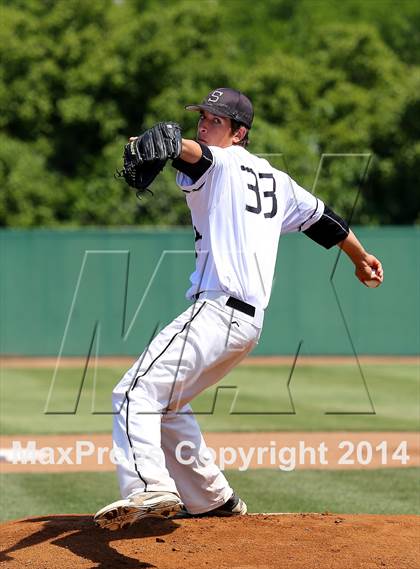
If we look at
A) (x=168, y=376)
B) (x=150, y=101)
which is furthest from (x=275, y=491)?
(x=150, y=101)

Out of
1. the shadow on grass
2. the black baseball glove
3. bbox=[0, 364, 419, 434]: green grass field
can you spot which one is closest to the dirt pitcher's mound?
the shadow on grass

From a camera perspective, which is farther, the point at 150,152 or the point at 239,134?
the point at 239,134

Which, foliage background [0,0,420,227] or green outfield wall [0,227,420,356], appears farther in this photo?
foliage background [0,0,420,227]

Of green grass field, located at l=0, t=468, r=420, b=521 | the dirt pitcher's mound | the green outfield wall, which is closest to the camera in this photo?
the dirt pitcher's mound

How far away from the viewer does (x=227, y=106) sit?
4.42 meters

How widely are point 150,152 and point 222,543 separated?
184cm

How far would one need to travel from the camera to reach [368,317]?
17328 millimetres

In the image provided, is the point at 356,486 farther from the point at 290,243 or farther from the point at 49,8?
the point at 49,8

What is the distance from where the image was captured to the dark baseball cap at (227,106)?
4.40 metres

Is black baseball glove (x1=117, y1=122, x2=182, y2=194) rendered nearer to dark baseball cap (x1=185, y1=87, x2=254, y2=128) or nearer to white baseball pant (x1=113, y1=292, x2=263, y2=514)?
dark baseball cap (x1=185, y1=87, x2=254, y2=128)

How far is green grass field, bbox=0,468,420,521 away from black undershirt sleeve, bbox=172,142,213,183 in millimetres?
2915

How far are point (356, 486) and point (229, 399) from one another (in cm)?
543

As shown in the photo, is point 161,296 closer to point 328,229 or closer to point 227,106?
point 328,229

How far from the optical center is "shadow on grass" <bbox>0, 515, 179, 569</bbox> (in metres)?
4.21
